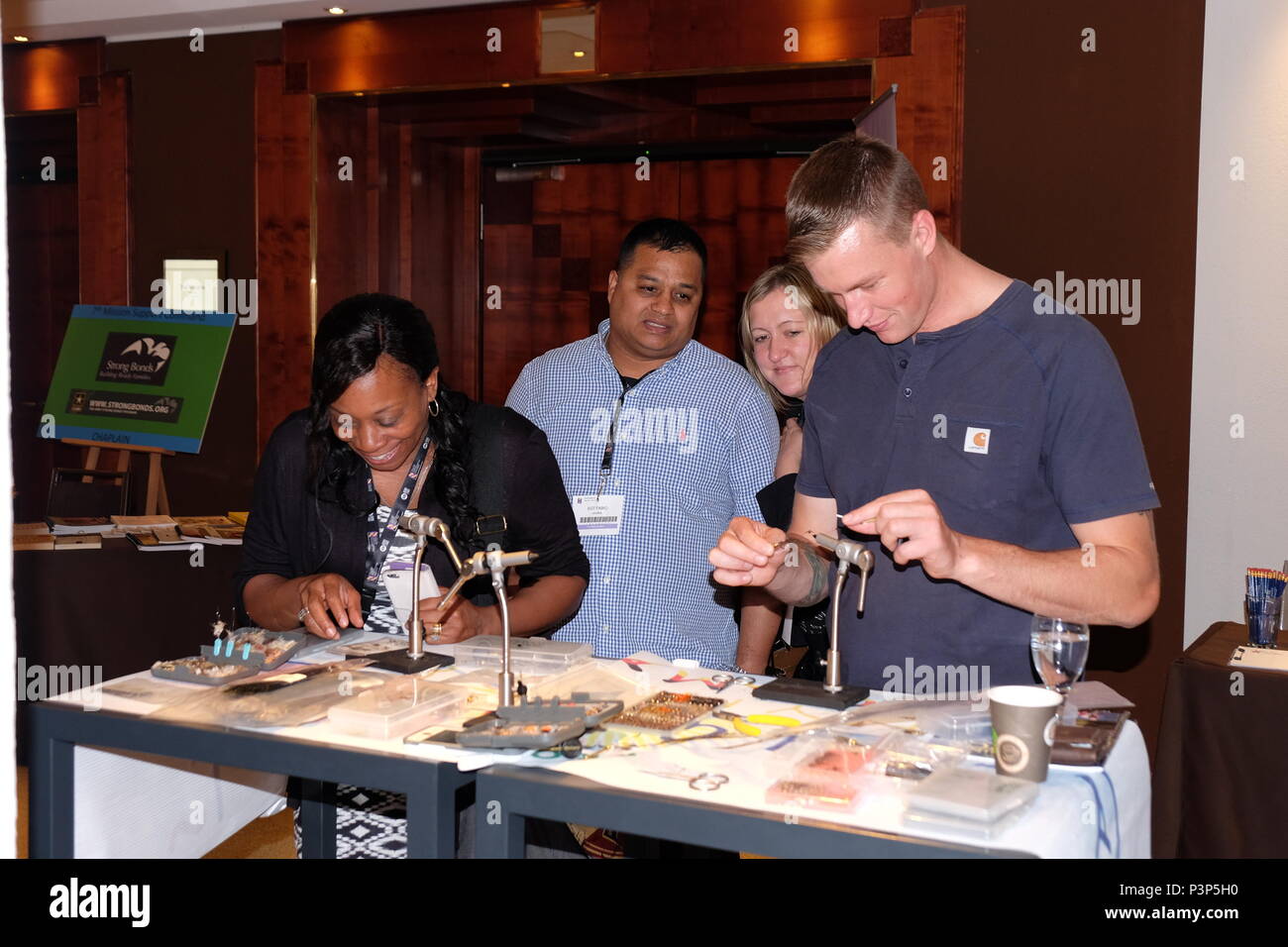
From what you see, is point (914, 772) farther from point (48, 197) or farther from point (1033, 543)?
point (48, 197)

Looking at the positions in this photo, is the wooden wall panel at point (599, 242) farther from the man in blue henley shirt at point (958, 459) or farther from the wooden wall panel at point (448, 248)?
the man in blue henley shirt at point (958, 459)

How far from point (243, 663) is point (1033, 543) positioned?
142cm

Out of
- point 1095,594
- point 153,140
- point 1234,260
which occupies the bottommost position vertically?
point 1095,594

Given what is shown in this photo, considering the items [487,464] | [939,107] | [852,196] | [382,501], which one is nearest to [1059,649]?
[852,196]

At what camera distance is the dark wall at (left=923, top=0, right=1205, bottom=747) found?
168 inches

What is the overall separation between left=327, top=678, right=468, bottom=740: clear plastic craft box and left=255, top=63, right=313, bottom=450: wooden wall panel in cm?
418

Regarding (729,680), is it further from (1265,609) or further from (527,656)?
(1265,609)

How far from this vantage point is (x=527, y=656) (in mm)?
2203

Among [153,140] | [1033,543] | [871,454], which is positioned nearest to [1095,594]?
[1033,543]

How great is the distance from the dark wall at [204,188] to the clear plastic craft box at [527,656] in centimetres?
430

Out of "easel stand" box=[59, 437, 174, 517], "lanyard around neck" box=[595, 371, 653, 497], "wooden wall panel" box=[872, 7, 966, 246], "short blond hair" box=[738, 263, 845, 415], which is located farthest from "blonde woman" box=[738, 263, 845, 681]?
"easel stand" box=[59, 437, 174, 517]

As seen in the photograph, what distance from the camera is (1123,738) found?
1.78m

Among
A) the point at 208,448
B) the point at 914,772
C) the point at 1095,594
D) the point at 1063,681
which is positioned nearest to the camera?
the point at 914,772
